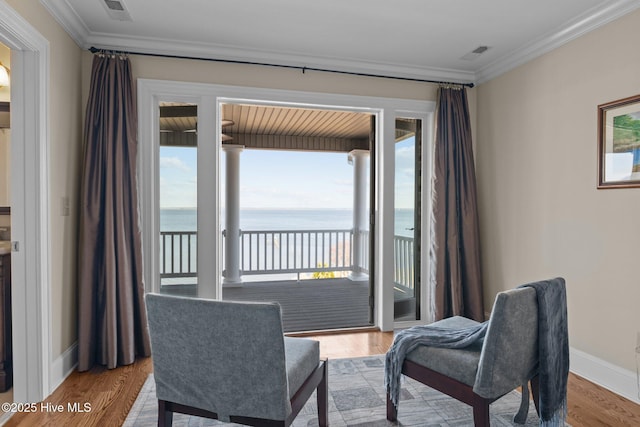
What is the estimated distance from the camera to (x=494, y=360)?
1839 mm

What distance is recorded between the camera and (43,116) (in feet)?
8.15

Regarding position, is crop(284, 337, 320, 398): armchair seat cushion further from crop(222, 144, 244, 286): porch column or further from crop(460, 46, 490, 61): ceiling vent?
crop(222, 144, 244, 286): porch column

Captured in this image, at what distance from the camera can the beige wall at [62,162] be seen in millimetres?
2619

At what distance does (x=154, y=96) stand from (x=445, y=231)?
295 centimetres

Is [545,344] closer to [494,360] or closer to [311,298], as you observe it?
[494,360]

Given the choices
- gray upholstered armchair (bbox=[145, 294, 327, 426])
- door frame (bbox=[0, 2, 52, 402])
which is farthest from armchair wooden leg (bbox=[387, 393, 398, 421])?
door frame (bbox=[0, 2, 52, 402])

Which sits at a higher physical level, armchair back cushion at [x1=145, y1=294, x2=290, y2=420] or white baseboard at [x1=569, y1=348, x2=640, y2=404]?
armchair back cushion at [x1=145, y1=294, x2=290, y2=420]

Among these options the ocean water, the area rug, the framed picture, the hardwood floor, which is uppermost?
the framed picture

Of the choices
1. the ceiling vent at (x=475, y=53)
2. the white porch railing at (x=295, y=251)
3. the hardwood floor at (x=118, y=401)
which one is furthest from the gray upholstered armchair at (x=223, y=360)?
the white porch railing at (x=295, y=251)

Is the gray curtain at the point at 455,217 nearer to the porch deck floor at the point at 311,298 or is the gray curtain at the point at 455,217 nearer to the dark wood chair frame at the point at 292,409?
the porch deck floor at the point at 311,298

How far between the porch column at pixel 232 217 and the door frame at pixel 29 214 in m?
3.85

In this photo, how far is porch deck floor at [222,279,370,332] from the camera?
4.30 metres

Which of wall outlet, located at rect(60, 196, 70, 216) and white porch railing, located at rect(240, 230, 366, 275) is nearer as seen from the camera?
wall outlet, located at rect(60, 196, 70, 216)

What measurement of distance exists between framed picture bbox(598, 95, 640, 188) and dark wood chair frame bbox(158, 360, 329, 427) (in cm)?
229
